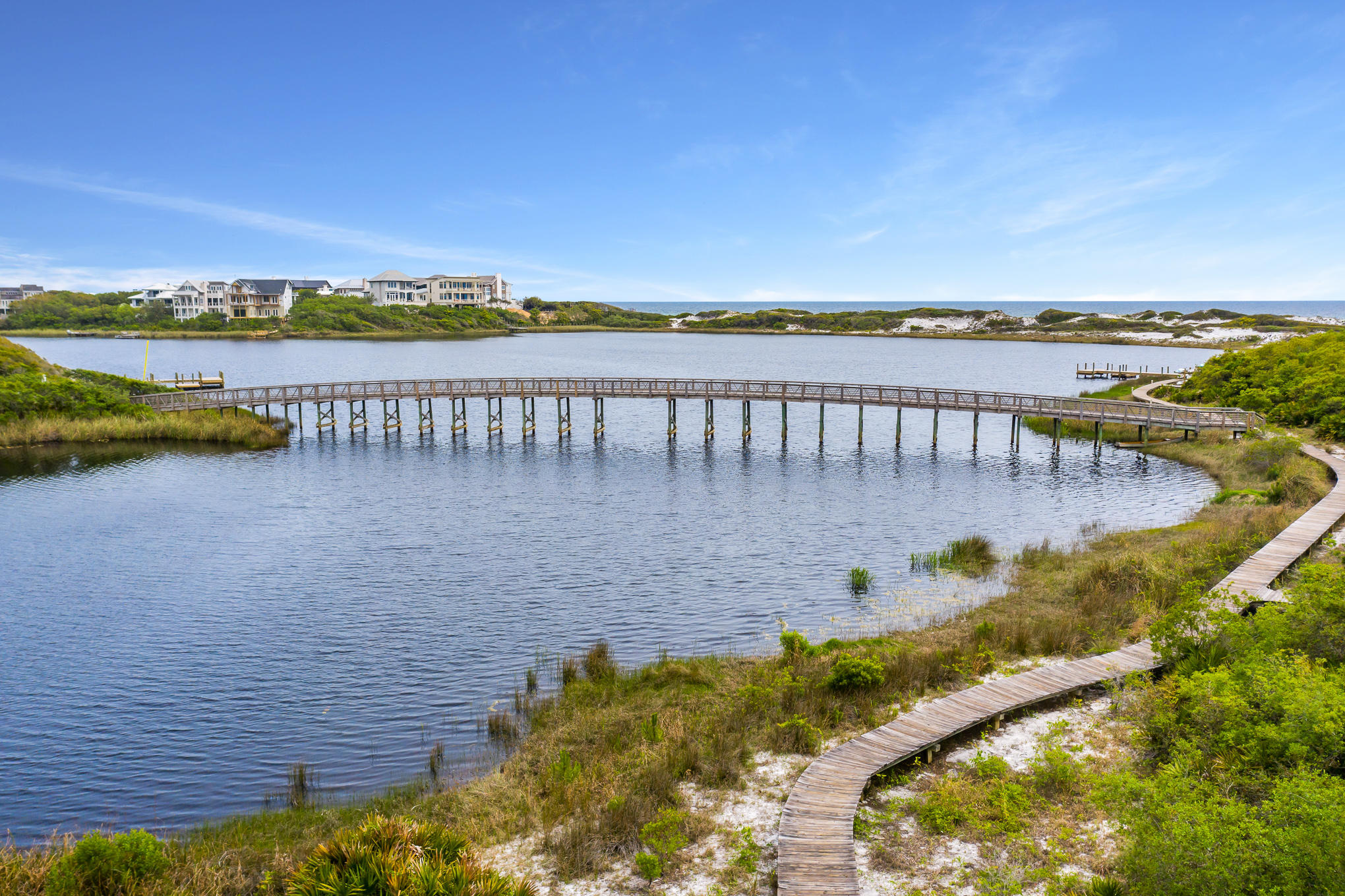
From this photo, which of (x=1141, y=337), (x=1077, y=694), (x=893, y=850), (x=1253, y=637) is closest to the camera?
(x=893, y=850)

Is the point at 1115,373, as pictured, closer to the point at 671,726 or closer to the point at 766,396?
the point at 766,396

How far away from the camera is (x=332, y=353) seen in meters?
120

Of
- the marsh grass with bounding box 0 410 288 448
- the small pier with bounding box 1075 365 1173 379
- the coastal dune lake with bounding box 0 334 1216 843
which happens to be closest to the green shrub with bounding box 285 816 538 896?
the coastal dune lake with bounding box 0 334 1216 843

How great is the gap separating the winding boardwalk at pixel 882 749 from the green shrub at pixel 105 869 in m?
8.13

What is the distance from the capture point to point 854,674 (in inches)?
618

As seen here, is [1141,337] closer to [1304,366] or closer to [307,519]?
[1304,366]

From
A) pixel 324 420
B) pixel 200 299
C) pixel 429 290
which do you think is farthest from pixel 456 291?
pixel 324 420

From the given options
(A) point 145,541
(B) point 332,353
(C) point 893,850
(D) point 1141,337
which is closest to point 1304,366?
(C) point 893,850

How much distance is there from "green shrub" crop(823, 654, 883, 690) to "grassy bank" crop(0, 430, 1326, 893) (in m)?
0.03

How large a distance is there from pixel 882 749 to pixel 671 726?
3.99 meters

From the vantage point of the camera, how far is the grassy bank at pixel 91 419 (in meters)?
48.2

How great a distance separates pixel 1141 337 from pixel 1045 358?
36813mm

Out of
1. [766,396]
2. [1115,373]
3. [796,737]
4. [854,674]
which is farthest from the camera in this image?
[1115,373]

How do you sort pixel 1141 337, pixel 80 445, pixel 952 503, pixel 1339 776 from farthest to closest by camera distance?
pixel 1141 337 < pixel 80 445 < pixel 952 503 < pixel 1339 776
